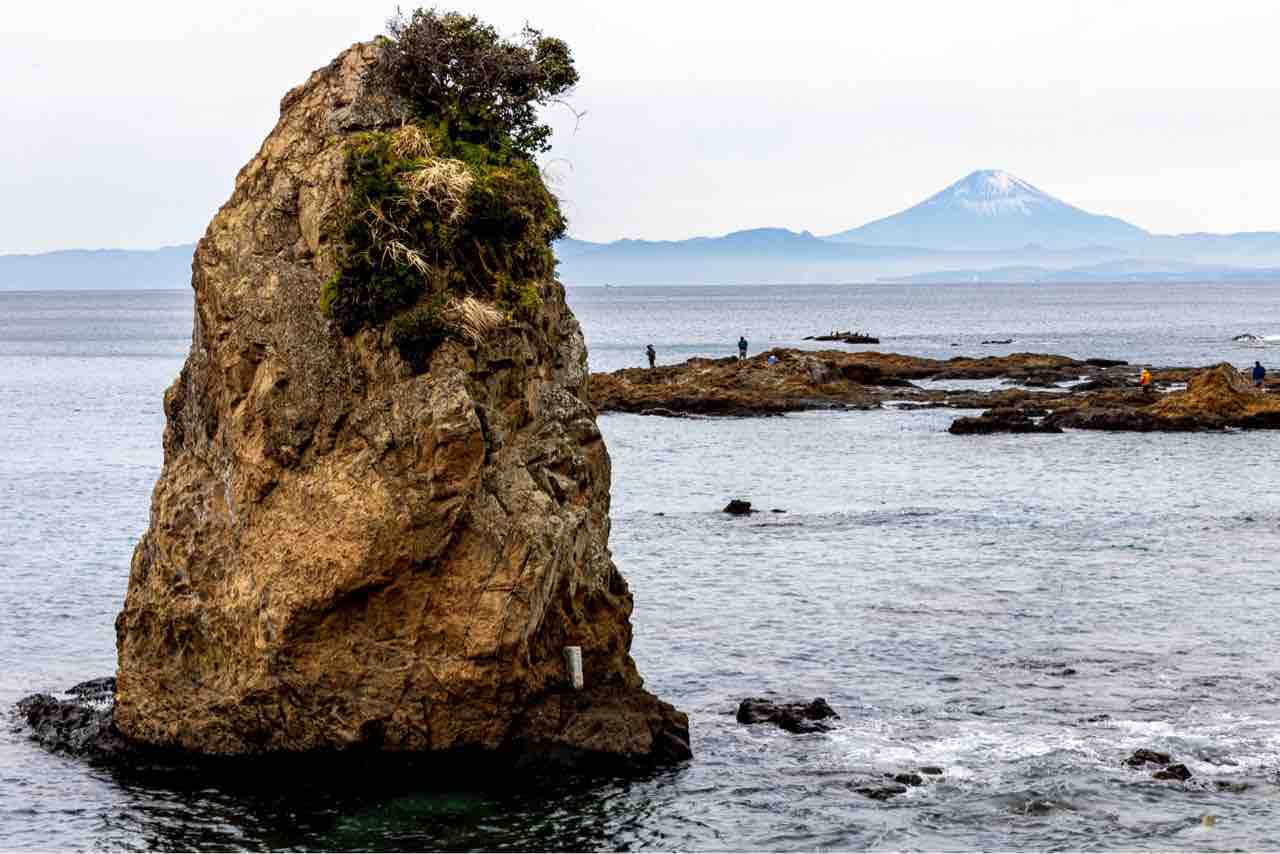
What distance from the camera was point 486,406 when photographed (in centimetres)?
2400

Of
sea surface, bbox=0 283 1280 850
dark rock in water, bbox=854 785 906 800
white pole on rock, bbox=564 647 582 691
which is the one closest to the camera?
sea surface, bbox=0 283 1280 850

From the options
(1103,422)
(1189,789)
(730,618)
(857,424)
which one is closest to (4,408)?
(857,424)

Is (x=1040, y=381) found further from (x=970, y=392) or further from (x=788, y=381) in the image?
(x=788, y=381)

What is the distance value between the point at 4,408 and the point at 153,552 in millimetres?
77603

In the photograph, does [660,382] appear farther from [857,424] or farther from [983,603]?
[983,603]

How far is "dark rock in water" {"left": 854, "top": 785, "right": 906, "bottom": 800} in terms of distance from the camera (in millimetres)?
23188

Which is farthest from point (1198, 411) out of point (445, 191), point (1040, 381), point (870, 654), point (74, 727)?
point (74, 727)

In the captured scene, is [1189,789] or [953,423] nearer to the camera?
[1189,789]

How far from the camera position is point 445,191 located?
951 inches

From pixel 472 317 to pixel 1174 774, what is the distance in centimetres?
1247

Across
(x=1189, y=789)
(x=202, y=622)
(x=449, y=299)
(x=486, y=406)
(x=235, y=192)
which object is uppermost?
(x=235, y=192)

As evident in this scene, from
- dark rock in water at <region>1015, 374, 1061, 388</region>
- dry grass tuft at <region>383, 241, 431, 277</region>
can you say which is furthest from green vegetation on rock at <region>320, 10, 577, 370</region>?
dark rock in water at <region>1015, 374, 1061, 388</region>

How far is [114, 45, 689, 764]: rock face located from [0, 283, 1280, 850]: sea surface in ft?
3.67

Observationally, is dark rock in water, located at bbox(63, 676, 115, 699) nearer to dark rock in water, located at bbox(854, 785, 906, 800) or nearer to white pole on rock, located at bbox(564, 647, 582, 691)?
white pole on rock, located at bbox(564, 647, 582, 691)
